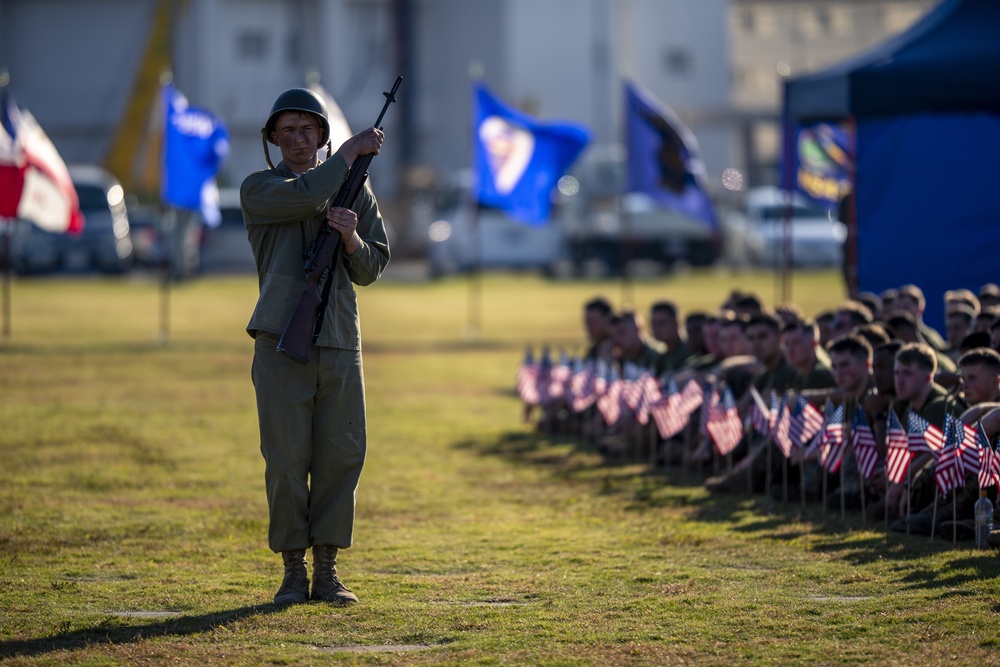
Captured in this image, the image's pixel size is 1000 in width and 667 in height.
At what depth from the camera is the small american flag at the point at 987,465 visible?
26.5 feet

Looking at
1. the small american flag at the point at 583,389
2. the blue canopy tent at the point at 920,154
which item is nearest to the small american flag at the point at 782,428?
the small american flag at the point at 583,389

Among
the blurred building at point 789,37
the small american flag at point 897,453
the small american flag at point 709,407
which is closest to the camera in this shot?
the small american flag at point 897,453

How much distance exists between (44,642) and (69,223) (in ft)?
50.6

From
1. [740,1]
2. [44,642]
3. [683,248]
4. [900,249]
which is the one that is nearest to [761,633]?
[44,642]

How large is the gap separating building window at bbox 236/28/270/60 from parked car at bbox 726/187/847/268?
19.0m

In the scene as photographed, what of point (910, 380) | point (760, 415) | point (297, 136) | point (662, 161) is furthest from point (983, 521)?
point (662, 161)

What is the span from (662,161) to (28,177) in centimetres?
815

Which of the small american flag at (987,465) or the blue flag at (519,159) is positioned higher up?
the blue flag at (519,159)

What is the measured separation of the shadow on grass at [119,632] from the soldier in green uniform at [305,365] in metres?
0.29

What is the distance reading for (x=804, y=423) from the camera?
9680 millimetres

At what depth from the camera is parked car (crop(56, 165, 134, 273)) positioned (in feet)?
131

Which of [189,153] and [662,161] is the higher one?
[189,153]

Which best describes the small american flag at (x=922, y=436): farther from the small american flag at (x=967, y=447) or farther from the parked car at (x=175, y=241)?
the parked car at (x=175, y=241)

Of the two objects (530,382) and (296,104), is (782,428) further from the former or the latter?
(530,382)
